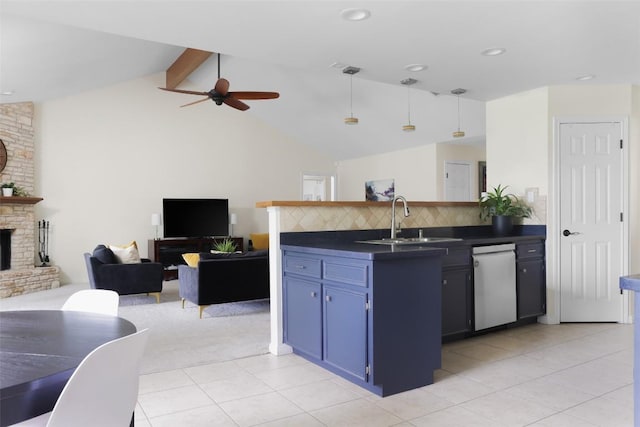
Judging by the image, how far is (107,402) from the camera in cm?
122

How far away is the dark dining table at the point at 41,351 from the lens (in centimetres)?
107

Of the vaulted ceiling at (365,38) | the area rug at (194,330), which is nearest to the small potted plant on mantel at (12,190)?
the vaulted ceiling at (365,38)

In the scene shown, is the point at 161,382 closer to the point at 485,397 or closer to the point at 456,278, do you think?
the point at 485,397

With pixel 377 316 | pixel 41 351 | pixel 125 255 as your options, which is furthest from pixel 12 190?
pixel 41 351

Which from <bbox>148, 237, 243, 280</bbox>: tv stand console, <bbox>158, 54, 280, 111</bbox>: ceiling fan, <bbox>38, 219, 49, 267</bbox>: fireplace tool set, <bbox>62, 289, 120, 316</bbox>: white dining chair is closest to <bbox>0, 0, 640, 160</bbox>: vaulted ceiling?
<bbox>158, 54, 280, 111</bbox>: ceiling fan

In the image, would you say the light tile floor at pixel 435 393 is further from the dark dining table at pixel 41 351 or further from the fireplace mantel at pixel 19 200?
the fireplace mantel at pixel 19 200

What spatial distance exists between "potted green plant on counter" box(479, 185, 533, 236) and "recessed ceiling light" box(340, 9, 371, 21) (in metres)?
2.63

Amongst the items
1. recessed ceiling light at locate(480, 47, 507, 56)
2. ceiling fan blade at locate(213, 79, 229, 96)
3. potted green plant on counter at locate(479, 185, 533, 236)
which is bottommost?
potted green plant on counter at locate(479, 185, 533, 236)

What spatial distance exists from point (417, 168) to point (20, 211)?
22.0 feet

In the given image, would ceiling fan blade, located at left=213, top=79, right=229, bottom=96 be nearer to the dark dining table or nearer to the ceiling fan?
the ceiling fan

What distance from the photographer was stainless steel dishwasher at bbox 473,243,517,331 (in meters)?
3.95

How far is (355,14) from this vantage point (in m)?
2.96

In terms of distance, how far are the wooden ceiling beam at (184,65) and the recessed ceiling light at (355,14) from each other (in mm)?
4340

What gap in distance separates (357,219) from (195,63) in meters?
Result: 4.64
